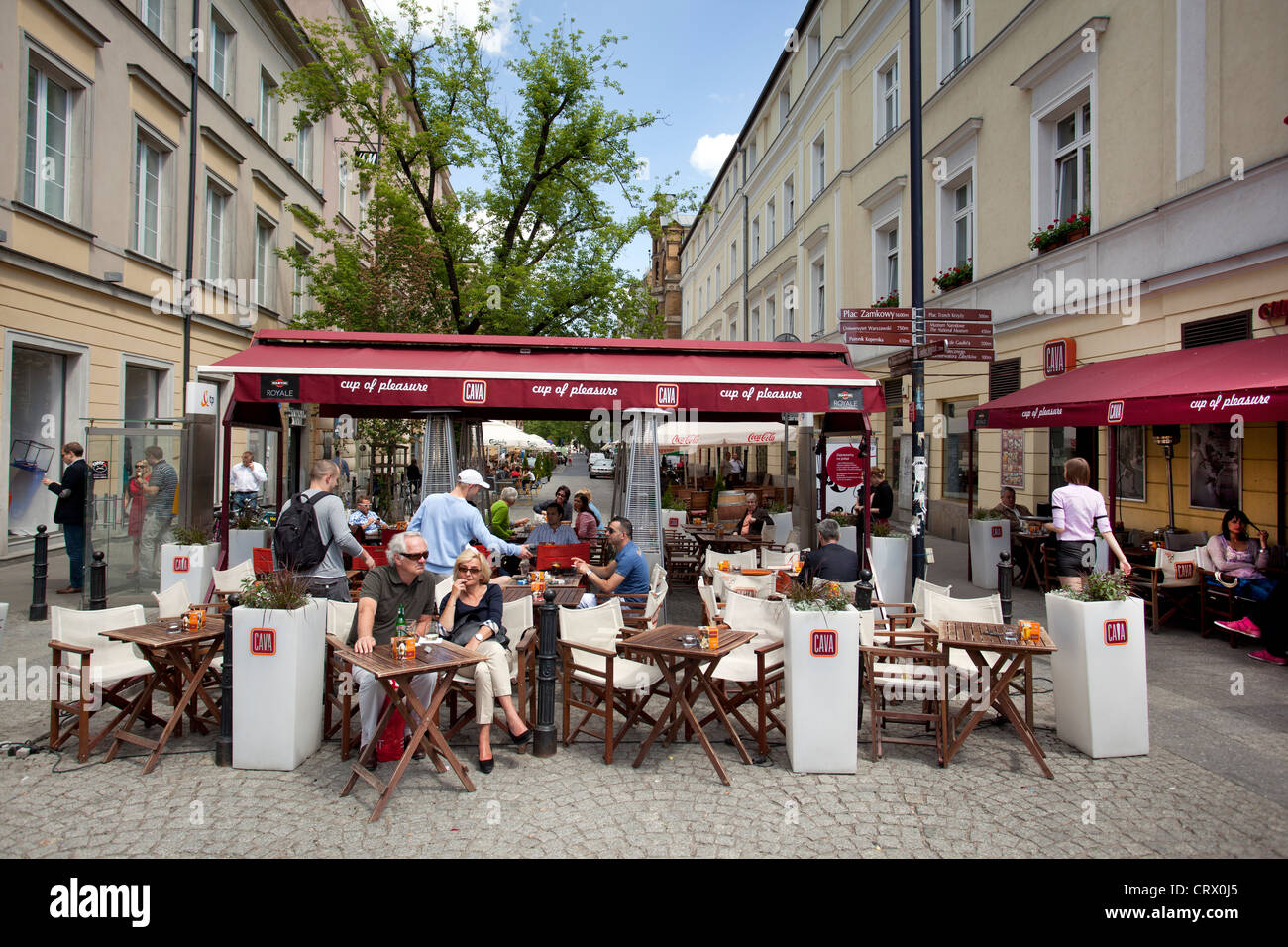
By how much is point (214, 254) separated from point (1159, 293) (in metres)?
18.9

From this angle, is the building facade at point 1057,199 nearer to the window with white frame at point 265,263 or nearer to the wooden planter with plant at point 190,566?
the wooden planter with plant at point 190,566

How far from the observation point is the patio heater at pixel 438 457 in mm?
9438

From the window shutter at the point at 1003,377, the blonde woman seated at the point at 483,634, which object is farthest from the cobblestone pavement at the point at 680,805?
the window shutter at the point at 1003,377

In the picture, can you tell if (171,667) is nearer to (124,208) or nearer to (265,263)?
(124,208)

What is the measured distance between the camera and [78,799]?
404 centimetres

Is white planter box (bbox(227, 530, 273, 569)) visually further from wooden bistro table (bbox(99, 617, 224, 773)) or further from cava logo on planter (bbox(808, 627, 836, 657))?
cava logo on planter (bbox(808, 627, 836, 657))

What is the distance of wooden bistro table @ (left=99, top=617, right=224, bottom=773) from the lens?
4.53 metres

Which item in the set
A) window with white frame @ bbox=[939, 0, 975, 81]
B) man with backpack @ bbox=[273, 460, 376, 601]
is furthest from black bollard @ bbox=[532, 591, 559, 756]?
window with white frame @ bbox=[939, 0, 975, 81]

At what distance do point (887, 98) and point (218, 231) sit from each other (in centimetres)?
1660

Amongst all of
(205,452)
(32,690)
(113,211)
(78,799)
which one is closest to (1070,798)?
(78,799)

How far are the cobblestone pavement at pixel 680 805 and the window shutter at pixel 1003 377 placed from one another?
8867 millimetres

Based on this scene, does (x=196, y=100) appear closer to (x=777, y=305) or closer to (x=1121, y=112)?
(x=1121, y=112)

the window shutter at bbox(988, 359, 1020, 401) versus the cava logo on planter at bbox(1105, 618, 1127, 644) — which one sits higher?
the window shutter at bbox(988, 359, 1020, 401)

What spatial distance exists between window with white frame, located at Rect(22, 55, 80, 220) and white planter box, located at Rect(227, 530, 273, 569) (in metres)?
6.86
